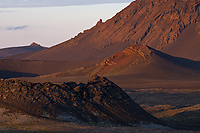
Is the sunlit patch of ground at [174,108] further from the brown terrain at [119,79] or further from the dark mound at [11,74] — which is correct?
the dark mound at [11,74]

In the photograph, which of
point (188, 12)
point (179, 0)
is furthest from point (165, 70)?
point (179, 0)

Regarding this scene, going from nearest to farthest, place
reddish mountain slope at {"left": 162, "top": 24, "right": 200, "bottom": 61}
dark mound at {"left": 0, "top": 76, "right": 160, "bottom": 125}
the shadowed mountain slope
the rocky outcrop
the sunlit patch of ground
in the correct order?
dark mound at {"left": 0, "top": 76, "right": 160, "bottom": 125}
the sunlit patch of ground
the shadowed mountain slope
the rocky outcrop
reddish mountain slope at {"left": 162, "top": 24, "right": 200, "bottom": 61}

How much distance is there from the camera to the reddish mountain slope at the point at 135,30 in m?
120

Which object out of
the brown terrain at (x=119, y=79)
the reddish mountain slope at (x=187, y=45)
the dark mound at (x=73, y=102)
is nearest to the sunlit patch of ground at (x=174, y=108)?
the brown terrain at (x=119, y=79)

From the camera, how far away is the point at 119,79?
57.7 metres

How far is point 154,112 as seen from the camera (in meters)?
27.4

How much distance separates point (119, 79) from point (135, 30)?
7175 centimetres

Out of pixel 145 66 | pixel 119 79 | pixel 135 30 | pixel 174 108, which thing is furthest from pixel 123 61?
pixel 135 30

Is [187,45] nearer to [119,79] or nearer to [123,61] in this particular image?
[123,61]

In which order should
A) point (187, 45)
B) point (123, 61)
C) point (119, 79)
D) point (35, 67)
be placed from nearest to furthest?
point (119, 79), point (123, 61), point (35, 67), point (187, 45)

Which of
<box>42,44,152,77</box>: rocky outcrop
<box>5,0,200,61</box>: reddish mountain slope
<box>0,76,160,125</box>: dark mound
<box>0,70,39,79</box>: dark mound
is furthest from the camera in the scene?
<box>5,0,200,61</box>: reddish mountain slope

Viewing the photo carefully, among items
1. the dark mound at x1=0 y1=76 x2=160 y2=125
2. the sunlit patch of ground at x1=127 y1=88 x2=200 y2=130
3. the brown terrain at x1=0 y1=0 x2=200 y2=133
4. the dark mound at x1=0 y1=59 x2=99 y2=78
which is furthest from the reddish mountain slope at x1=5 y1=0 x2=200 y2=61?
the dark mound at x1=0 y1=76 x2=160 y2=125

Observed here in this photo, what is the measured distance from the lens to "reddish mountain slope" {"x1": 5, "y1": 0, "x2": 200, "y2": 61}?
393 ft

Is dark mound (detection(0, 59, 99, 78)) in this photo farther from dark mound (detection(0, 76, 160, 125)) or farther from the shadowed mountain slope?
dark mound (detection(0, 76, 160, 125))
